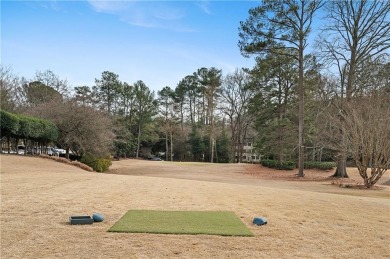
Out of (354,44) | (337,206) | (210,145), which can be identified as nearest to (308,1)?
(354,44)

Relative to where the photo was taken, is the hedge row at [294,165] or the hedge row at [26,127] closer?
the hedge row at [26,127]

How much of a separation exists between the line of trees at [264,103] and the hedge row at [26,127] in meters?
1.97

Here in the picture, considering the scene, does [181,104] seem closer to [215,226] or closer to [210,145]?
[210,145]

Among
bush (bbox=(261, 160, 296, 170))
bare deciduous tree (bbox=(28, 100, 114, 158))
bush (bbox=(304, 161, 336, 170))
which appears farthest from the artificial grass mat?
bush (bbox=(261, 160, 296, 170))

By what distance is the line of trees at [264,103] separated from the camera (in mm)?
19253

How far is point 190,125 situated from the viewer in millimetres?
54719

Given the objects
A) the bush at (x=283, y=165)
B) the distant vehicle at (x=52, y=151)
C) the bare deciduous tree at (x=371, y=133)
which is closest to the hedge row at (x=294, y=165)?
the bush at (x=283, y=165)

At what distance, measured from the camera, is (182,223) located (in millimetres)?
5824

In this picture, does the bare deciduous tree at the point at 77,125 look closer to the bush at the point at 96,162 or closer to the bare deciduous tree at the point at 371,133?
the bush at the point at 96,162

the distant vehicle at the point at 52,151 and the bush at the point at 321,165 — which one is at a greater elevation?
the distant vehicle at the point at 52,151

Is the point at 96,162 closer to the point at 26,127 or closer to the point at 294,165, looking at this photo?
the point at 26,127

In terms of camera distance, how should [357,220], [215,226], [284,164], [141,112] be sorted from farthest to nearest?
[141,112] < [284,164] < [357,220] < [215,226]

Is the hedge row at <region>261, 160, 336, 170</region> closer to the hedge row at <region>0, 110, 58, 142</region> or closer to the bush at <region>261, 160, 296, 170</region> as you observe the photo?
Result: the bush at <region>261, 160, 296, 170</region>

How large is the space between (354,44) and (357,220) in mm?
18464
